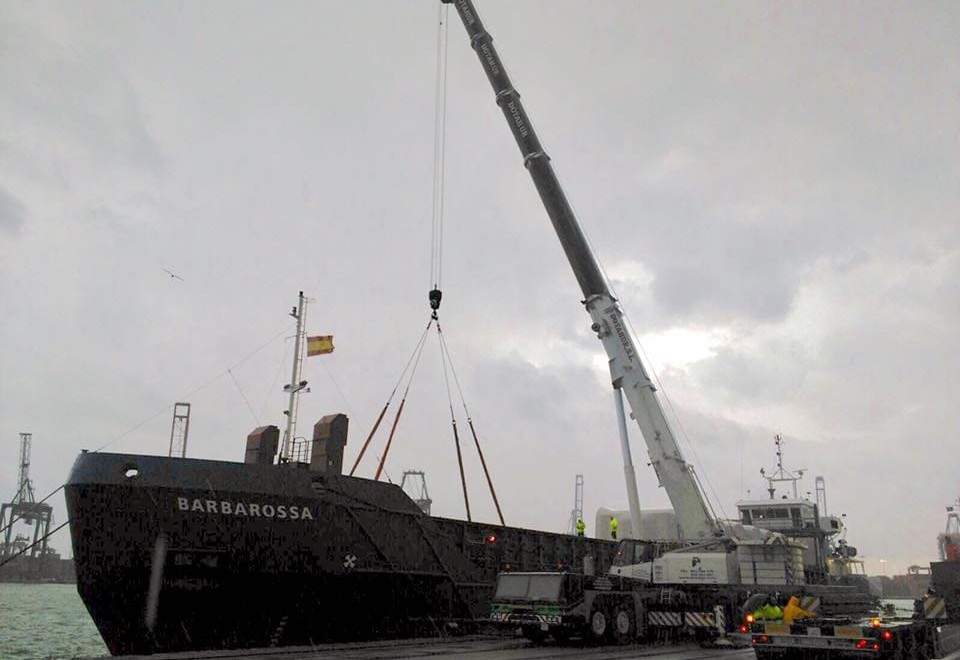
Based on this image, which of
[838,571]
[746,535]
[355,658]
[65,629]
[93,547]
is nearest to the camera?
[355,658]

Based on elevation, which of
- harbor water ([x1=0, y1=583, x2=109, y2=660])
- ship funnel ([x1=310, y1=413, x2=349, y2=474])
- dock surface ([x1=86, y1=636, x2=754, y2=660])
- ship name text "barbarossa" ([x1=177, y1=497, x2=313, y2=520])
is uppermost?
ship funnel ([x1=310, y1=413, x2=349, y2=474])

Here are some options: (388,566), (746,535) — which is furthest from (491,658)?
(746,535)

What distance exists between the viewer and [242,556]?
50.2 ft

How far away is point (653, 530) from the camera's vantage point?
40562 mm

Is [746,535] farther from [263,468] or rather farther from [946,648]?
[263,468]

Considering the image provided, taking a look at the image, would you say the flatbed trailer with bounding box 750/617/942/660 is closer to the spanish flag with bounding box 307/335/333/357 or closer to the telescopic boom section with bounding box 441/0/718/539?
the telescopic boom section with bounding box 441/0/718/539

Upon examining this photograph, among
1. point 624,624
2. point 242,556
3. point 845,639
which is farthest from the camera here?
point 624,624

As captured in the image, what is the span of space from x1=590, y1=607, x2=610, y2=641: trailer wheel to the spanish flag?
10.2 meters

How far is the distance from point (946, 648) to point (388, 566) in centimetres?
1154

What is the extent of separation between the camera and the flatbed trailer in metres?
10.2

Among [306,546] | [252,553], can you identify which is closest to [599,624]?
[306,546]

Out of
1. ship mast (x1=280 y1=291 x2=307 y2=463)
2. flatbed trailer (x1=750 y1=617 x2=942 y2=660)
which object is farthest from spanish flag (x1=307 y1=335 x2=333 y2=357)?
flatbed trailer (x1=750 y1=617 x2=942 y2=660)

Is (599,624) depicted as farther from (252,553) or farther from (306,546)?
(252,553)

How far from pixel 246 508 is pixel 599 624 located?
8.17 m
